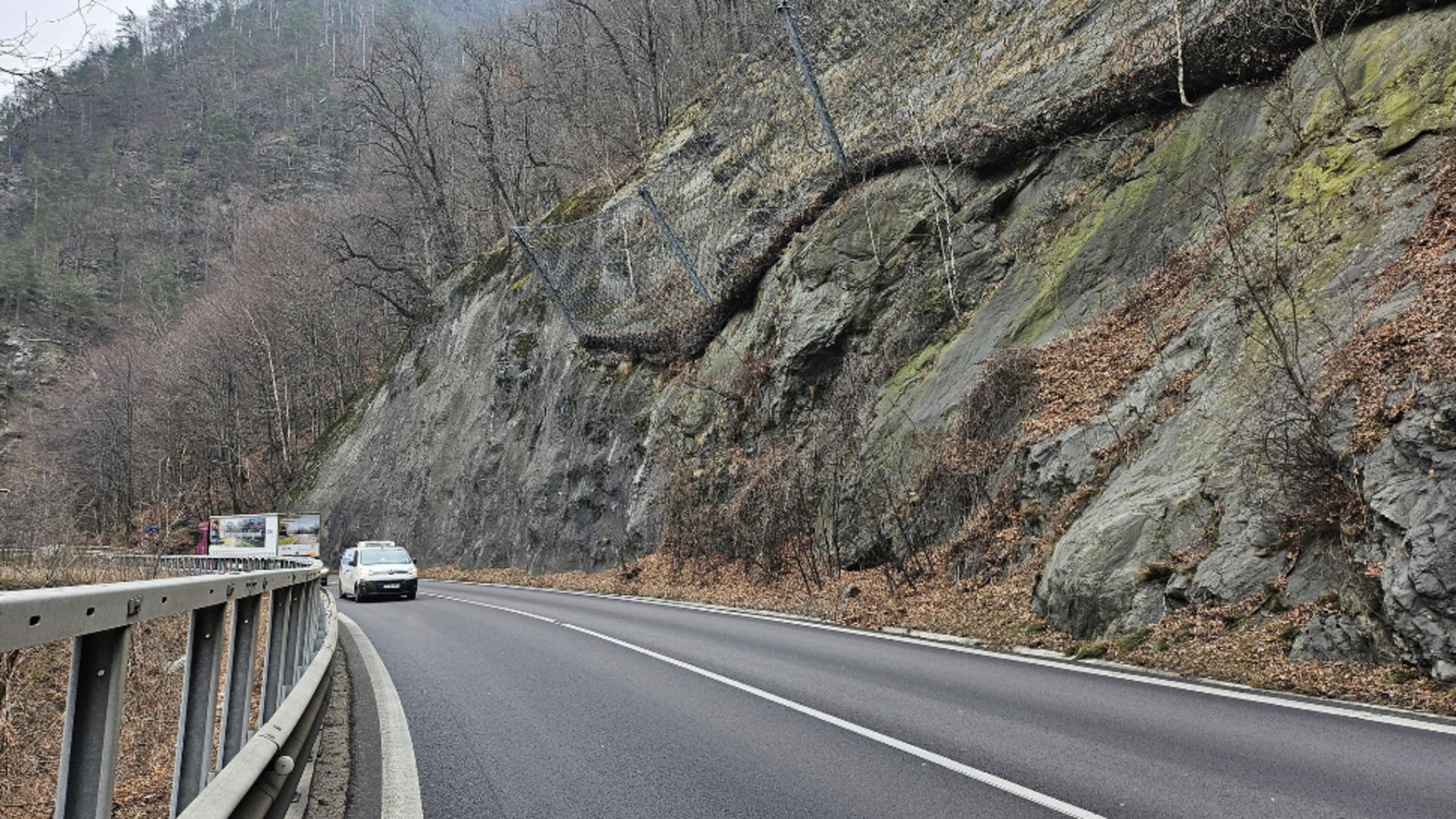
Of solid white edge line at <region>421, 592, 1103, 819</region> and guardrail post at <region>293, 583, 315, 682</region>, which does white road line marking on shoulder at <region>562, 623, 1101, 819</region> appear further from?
guardrail post at <region>293, 583, 315, 682</region>

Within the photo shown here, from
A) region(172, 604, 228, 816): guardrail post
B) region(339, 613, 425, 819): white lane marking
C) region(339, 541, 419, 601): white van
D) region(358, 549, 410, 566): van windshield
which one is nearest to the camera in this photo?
region(172, 604, 228, 816): guardrail post

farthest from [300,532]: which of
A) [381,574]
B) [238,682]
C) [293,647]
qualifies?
[238,682]

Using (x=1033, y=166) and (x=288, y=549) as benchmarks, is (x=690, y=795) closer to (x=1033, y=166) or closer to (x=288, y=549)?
(x=1033, y=166)

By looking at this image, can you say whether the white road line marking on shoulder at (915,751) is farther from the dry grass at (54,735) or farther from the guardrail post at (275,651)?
the dry grass at (54,735)

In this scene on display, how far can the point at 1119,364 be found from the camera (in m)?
13.4

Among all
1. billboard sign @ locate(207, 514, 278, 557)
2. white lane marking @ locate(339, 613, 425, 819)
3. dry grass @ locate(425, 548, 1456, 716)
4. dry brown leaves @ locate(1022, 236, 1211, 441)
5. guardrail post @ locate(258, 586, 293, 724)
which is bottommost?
white lane marking @ locate(339, 613, 425, 819)

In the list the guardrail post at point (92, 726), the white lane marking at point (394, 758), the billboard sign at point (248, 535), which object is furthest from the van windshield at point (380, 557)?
the guardrail post at point (92, 726)

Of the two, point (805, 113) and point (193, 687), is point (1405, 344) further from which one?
point (805, 113)

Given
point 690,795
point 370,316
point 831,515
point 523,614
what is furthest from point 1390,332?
point 370,316

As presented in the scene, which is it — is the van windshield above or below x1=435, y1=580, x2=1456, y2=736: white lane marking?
above

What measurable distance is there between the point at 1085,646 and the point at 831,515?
8646mm

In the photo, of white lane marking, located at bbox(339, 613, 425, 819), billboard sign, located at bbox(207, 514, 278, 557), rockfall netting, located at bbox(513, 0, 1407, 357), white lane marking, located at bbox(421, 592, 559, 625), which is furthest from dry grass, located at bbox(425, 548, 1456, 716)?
billboard sign, located at bbox(207, 514, 278, 557)

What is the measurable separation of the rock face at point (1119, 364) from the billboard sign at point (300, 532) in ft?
42.6

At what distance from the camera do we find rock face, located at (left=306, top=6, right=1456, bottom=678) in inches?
321
